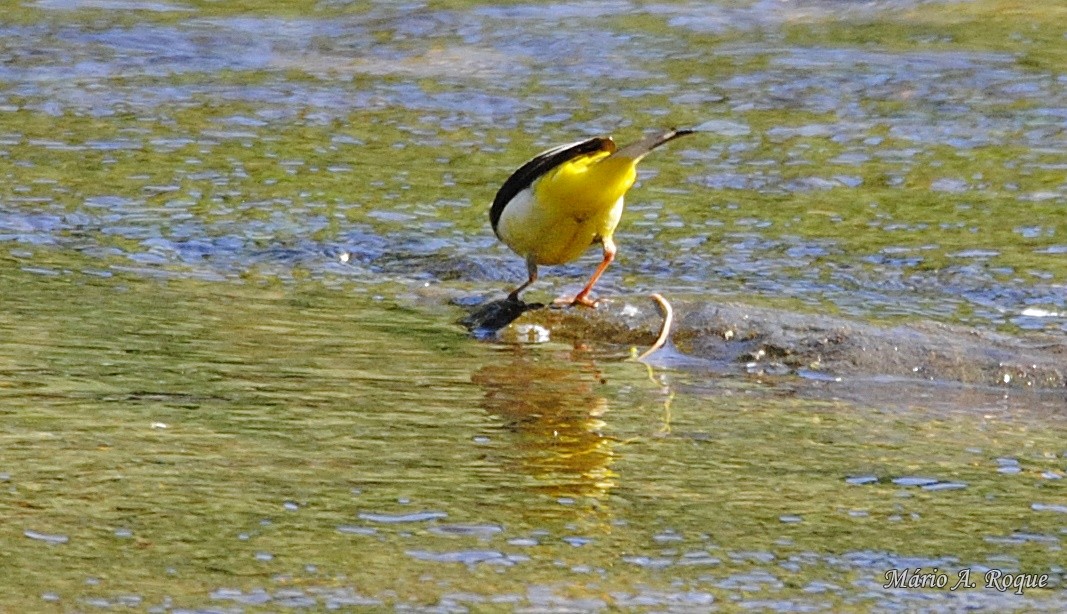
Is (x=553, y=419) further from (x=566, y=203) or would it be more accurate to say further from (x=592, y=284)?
(x=592, y=284)

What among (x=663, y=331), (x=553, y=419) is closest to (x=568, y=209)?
(x=663, y=331)

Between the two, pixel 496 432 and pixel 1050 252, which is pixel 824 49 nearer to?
pixel 1050 252

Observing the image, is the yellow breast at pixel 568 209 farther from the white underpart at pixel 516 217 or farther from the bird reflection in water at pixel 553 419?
the bird reflection in water at pixel 553 419

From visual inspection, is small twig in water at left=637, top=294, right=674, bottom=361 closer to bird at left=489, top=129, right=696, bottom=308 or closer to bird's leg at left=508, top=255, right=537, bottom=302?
bird at left=489, top=129, right=696, bottom=308

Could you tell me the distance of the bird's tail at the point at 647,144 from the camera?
6219mm

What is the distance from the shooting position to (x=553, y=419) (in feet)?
18.4

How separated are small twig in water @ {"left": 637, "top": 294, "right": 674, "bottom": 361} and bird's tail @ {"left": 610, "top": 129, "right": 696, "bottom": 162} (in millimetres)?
557

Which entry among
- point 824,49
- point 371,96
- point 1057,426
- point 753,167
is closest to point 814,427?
point 1057,426

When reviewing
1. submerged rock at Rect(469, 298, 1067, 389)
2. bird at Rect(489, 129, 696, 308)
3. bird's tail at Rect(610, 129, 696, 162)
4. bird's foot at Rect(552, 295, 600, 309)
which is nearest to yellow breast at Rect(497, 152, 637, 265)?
bird at Rect(489, 129, 696, 308)

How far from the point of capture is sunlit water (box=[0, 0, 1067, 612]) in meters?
4.26

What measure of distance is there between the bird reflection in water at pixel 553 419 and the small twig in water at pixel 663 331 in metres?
0.24

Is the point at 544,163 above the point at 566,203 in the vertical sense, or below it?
above

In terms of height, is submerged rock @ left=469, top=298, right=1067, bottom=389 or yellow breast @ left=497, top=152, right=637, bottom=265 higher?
yellow breast @ left=497, top=152, right=637, bottom=265

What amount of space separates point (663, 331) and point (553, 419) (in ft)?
4.16
